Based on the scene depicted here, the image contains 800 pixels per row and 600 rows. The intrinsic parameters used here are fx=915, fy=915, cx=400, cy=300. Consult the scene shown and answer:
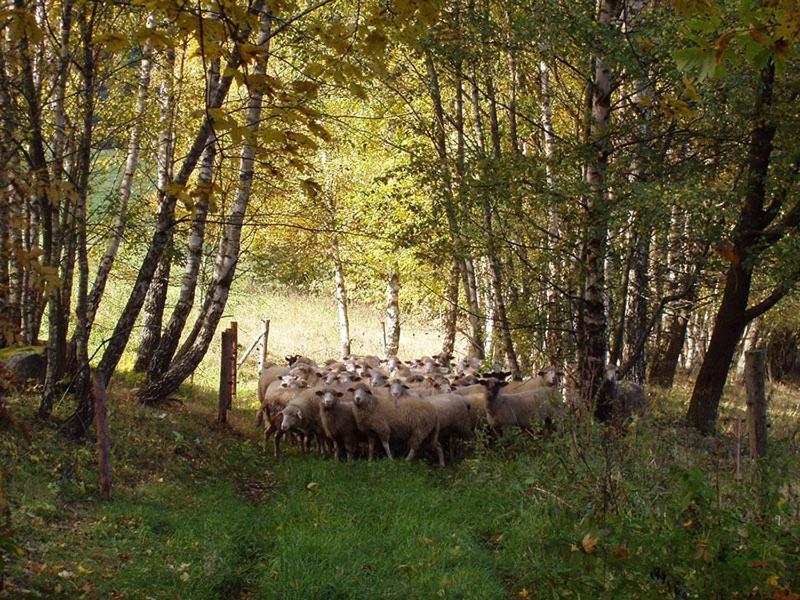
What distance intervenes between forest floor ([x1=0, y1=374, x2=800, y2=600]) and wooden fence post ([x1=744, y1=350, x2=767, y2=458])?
413mm

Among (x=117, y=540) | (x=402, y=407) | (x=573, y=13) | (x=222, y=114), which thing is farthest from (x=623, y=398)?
(x=222, y=114)

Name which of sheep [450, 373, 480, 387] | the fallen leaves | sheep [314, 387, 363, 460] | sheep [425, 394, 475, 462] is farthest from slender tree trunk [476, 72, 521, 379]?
the fallen leaves

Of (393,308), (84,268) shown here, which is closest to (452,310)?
(393,308)

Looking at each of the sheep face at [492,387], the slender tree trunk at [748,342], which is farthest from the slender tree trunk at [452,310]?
the slender tree trunk at [748,342]

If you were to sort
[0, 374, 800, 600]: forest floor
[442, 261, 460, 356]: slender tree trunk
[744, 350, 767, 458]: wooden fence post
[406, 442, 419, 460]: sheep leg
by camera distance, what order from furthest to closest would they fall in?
1. [442, 261, 460, 356]: slender tree trunk
2. [406, 442, 419, 460]: sheep leg
3. [744, 350, 767, 458]: wooden fence post
4. [0, 374, 800, 600]: forest floor

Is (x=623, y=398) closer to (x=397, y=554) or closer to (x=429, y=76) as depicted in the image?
(x=397, y=554)

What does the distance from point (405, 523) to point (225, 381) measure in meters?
6.26

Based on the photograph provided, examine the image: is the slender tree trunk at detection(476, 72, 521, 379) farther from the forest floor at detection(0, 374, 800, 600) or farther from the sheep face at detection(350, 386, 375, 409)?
the forest floor at detection(0, 374, 800, 600)

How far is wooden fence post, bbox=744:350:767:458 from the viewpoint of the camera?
9.45 meters

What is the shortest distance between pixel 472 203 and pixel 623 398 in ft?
12.1

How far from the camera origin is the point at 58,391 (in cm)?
1237

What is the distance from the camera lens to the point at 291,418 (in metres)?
14.5

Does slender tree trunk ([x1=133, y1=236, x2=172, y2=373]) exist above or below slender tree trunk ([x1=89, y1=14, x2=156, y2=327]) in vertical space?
below

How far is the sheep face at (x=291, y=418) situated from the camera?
1441 cm
